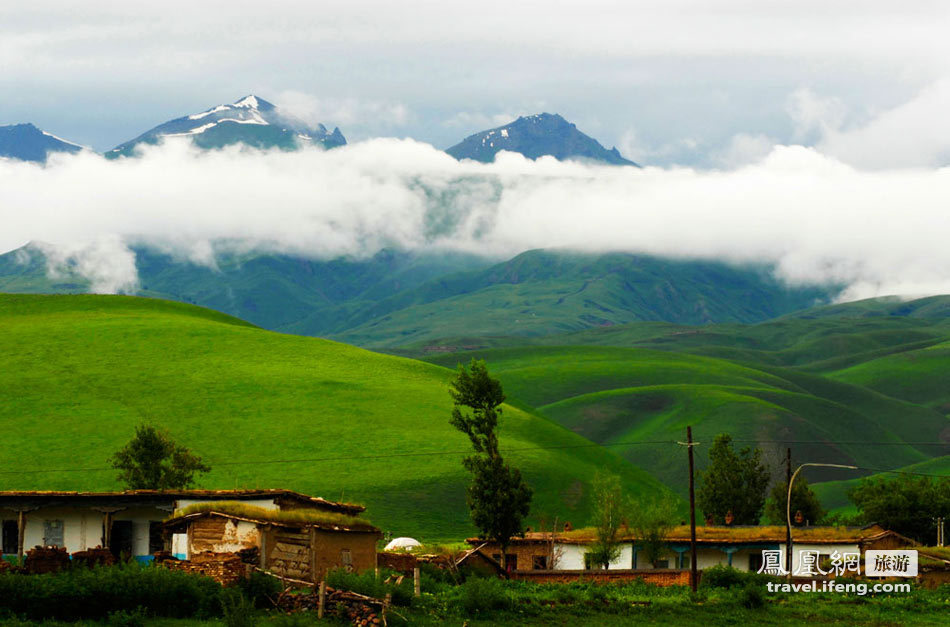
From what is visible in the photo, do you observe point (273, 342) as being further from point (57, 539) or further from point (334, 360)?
point (57, 539)

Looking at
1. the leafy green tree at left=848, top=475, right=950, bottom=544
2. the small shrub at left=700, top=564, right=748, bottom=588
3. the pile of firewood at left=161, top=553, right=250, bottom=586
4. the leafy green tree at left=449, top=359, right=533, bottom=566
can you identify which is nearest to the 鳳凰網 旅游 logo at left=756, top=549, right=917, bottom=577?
the small shrub at left=700, top=564, right=748, bottom=588

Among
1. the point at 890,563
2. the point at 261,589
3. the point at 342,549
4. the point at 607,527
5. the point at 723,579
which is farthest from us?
the point at 607,527

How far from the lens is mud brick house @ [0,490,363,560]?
54.4 metres

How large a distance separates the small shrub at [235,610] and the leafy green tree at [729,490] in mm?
69467

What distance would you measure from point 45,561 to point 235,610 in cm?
1149

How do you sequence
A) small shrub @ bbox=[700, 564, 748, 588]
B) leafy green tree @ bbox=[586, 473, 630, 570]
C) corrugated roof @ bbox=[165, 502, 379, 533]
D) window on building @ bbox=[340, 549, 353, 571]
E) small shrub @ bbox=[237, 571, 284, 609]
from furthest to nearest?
leafy green tree @ bbox=[586, 473, 630, 570] → small shrub @ bbox=[700, 564, 748, 588] → window on building @ bbox=[340, 549, 353, 571] → corrugated roof @ bbox=[165, 502, 379, 533] → small shrub @ bbox=[237, 571, 284, 609]

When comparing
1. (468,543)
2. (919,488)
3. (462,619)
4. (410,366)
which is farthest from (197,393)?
(462,619)

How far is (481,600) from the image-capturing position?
46594 millimetres

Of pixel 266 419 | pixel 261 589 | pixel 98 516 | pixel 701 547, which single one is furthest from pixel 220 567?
pixel 266 419

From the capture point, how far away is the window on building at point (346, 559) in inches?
2020

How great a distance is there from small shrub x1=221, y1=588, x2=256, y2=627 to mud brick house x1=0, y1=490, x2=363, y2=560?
41.3 ft

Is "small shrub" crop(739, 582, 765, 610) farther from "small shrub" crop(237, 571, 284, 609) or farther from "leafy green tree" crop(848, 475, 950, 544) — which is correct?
"leafy green tree" crop(848, 475, 950, 544)

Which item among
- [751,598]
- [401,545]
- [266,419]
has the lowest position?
[401,545]

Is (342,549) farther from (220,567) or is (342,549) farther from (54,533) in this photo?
(54,533)
